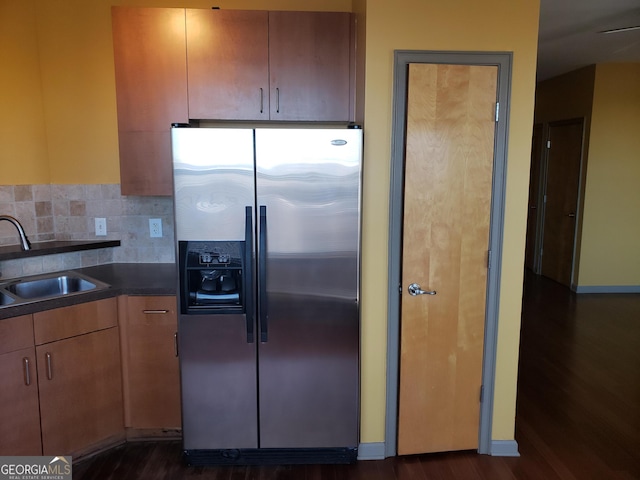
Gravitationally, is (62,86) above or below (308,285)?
above

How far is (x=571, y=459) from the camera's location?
248cm

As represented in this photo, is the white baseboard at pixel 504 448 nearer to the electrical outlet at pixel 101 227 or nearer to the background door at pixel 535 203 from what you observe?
the electrical outlet at pixel 101 227

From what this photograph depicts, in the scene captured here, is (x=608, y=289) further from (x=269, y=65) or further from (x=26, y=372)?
(x=26, y=372)

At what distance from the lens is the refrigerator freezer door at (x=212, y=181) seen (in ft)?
7.11

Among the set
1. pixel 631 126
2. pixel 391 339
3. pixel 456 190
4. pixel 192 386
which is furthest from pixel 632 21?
pixel 192 386

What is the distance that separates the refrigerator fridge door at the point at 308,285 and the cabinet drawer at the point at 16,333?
1093 millimetres

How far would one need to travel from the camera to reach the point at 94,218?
300 centimetres

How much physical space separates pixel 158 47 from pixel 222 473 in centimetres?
236

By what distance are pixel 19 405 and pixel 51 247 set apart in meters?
0.95

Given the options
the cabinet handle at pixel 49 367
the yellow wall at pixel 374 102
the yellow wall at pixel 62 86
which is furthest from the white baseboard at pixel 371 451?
the yellow wall at pixel 62 86

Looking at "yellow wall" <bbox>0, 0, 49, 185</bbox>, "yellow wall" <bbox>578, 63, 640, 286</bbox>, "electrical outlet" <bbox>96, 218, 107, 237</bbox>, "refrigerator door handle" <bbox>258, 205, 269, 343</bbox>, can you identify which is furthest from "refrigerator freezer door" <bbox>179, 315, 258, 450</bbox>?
"yellow wall" <bbox>578, 63, 640, 286</bbox>

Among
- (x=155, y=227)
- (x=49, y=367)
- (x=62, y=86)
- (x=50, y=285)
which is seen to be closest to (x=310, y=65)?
(x=155, y=227)

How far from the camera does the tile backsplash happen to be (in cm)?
286

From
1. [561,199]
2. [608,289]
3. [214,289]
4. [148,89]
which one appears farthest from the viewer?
[561,199]
